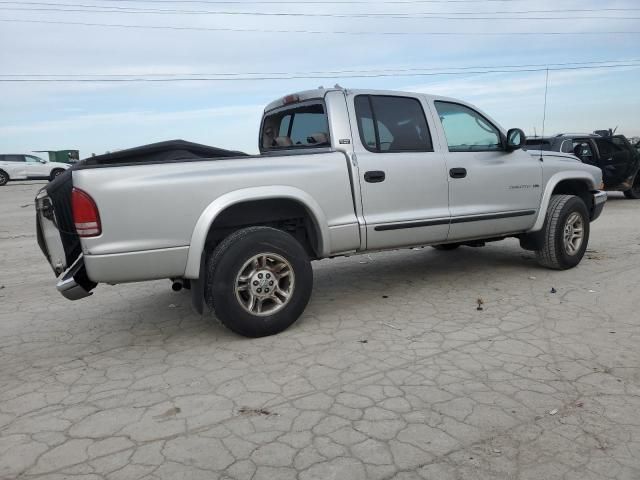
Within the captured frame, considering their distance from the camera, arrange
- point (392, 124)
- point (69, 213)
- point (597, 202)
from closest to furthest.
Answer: point (69, 213) → point (392, 124) → point (597, 202)

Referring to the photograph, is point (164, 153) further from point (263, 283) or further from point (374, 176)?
point (374, 176)

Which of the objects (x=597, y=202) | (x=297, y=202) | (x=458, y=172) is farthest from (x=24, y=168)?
(x=597, y=202)

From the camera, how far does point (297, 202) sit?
13.7 ft

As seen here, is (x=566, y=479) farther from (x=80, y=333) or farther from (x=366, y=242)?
(x=80, y=333)

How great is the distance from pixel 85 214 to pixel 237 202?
1032 millimetres

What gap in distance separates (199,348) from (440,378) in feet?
5.99

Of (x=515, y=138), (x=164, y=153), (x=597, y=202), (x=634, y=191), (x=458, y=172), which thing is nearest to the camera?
(x=164, y=153)

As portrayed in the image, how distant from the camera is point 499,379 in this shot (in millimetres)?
3311

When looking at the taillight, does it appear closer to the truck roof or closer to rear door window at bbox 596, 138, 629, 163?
the truck roof

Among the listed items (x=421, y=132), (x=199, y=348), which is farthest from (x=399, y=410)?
(x=421, y=132)

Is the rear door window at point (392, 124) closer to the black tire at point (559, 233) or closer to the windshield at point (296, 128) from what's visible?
the windshield at point (296, 128)

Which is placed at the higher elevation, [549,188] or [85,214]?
[85,214]

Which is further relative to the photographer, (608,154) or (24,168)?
(24,168)

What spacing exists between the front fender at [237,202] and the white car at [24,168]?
79.7 ft
